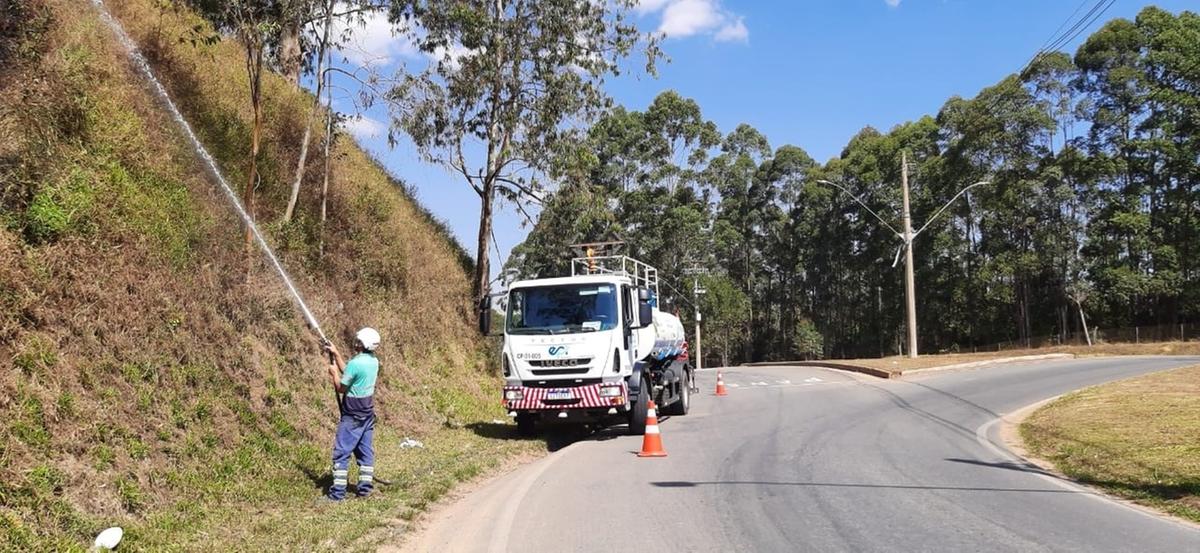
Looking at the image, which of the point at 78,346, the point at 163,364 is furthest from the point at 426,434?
the point at 78,346

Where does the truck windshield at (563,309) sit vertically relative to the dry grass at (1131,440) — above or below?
above

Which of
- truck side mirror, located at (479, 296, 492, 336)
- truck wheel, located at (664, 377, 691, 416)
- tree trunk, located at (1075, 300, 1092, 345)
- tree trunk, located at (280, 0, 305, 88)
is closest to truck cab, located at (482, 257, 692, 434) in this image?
truck side mirror, located at (479, 296, 492, 336)

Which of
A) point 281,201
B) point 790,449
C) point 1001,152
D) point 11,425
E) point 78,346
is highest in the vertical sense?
point 1001,152

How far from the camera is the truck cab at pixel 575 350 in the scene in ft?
44.4

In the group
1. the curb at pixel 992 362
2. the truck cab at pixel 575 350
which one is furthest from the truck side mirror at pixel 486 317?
the curb at pixel 992 362

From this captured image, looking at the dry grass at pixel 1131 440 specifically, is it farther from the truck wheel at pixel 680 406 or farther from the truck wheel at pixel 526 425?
the truck wheel at pixel 526 425

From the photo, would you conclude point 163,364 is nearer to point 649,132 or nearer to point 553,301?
point 553,301

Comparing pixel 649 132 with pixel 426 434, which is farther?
pixel 649 132

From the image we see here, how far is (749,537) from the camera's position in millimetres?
6852

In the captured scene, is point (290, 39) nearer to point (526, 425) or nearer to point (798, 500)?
point (526, 425)

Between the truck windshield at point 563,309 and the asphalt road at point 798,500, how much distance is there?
202 centimetres

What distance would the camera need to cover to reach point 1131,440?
38.1ft

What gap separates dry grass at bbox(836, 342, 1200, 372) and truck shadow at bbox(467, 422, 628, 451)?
51.8 feet

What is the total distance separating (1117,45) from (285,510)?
50336 millimetres
